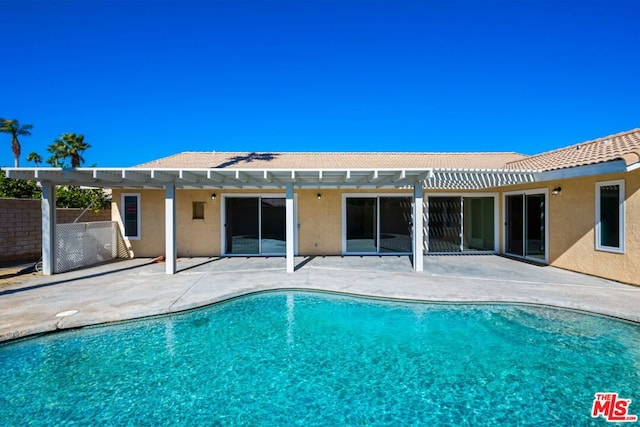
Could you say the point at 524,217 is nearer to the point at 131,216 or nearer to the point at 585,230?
the point at 585,230

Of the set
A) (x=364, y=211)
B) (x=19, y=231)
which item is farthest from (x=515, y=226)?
(x=19, y=231)

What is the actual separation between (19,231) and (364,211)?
46.7 feet

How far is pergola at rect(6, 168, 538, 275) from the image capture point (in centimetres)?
902

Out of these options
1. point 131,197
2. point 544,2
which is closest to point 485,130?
point 544,2

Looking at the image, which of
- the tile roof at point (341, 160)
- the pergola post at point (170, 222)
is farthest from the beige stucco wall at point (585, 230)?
the pergola post at point (170, 222)

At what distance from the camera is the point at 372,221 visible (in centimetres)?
1449

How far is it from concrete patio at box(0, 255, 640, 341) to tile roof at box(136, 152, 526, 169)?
569 cm

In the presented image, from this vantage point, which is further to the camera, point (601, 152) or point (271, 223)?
point (271, 223)

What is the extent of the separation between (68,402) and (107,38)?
15140mm

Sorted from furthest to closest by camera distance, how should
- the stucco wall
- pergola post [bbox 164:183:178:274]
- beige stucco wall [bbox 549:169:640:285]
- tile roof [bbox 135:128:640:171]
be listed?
tile roof [bbox 135:128:640:171] < the stucco wall < pergola post [bbox 164:183:178:274] < beige stucco wall [bbox 549:169:640:285]

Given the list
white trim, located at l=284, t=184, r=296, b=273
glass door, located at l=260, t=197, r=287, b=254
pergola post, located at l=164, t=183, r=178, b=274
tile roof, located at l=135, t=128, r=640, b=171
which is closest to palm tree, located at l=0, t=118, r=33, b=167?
tile roof, located at l=135, t=128, r=640, b=171

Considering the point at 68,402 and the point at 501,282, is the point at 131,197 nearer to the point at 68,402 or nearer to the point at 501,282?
the point at 68,402

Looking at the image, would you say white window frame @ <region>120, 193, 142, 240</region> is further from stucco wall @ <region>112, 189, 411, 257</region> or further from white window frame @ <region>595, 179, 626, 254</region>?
white window frame @ <region>595, 179, 626, 254</region>

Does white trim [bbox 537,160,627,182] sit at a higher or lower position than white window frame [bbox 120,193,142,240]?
higher
